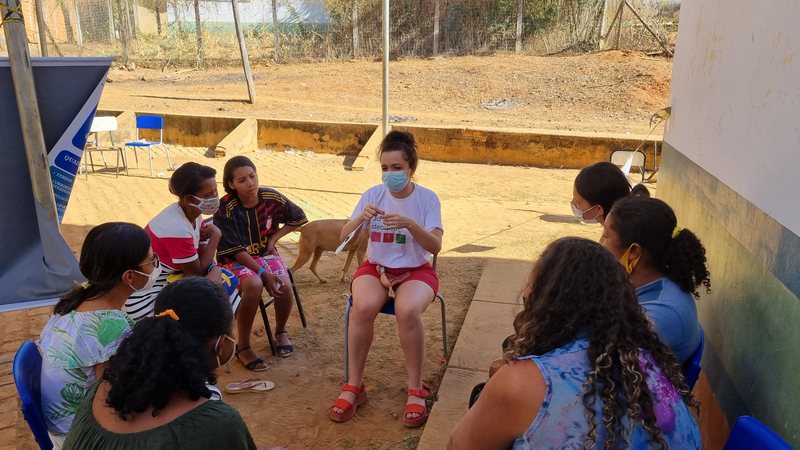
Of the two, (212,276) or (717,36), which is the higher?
(717,36)

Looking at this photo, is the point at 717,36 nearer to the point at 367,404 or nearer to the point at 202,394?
the point at 367,404

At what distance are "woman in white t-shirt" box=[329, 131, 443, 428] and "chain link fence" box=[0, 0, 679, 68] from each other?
17194 mm

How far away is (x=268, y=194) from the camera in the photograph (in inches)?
166

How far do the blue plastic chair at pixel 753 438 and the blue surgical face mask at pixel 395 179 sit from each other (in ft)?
7.56

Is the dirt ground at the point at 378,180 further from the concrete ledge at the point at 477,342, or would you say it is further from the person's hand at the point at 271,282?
the person's hand at the point at 271,282

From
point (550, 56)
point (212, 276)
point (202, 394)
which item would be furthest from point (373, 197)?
point (550, 56)

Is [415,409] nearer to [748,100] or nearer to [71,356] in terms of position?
[71,356]

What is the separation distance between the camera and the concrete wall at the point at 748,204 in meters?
2.12

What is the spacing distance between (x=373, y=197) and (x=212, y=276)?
3.55ft

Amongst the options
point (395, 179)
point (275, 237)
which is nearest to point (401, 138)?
point (395, 179)

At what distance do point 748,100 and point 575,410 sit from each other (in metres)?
1.88

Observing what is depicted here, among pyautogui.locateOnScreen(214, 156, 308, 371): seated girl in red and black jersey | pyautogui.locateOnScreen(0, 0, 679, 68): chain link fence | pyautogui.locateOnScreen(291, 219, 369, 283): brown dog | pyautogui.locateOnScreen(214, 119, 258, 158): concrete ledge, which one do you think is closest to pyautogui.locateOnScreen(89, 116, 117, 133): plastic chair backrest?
pyautogui.locateOnScreen(214, 119, 258, 158): concrete ledge

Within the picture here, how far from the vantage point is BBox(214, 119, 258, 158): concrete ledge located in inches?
448

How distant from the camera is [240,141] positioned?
1174 cm
